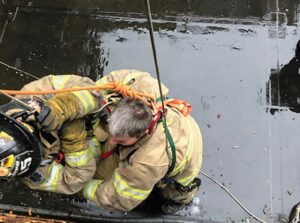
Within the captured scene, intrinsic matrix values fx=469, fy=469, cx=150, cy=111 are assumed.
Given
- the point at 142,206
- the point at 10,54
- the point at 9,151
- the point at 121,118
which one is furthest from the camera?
the point at 10,54

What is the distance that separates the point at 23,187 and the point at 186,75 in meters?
2.11

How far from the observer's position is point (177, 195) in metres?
4.19

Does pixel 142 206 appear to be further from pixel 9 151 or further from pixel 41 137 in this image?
pixel 9 151

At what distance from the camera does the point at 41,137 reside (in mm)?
3229

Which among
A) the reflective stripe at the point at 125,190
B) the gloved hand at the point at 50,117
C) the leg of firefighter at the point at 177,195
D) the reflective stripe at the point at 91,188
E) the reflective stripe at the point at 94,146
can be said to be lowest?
the leg of firefighter at the point at 177,195

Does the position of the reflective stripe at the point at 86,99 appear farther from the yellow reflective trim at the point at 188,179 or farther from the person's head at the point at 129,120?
the yellow reflective trim at the point at 188,179

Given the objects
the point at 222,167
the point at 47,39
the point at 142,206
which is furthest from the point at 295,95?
the point at 47,39

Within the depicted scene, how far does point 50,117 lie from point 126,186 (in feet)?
3.04

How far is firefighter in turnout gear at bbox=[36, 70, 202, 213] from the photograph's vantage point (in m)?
3.16

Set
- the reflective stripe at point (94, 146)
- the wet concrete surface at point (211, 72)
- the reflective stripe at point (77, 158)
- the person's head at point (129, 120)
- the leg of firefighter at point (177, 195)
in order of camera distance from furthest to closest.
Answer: the wet concrete surface at point (211, 72) < the leg of firefighter at point (177, 195) < the reflective stripe at point (94, 146) < the reflective stripe at point (77, 158) < the person's head at point (129, 120)

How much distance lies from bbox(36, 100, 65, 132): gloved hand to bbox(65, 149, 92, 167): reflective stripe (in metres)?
0.44

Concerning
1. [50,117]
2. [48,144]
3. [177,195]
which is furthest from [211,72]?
[50,117]

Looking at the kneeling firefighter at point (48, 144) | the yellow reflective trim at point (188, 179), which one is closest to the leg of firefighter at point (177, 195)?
the yellow reflective trim at point (188, 179)

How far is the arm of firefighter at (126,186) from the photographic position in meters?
3.38
